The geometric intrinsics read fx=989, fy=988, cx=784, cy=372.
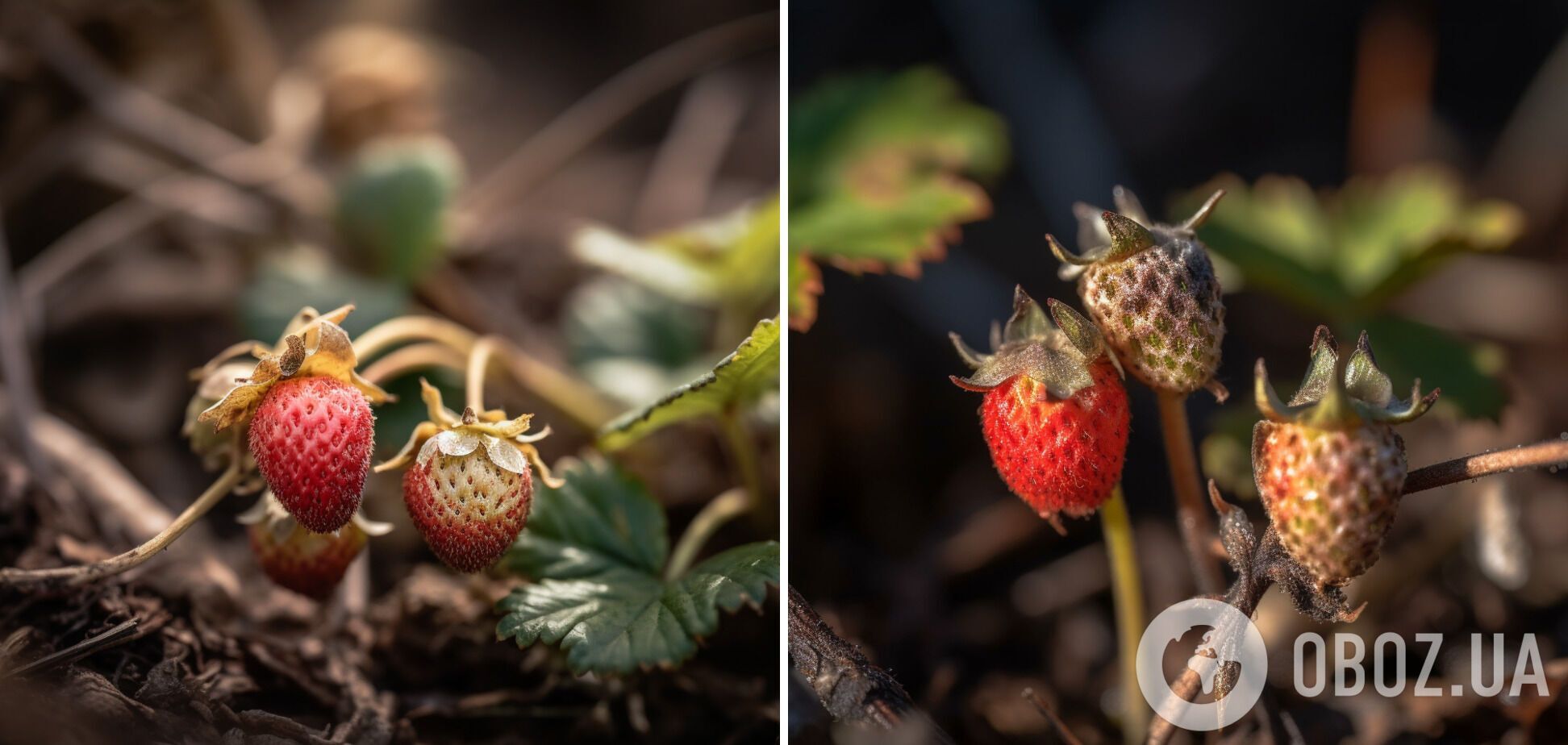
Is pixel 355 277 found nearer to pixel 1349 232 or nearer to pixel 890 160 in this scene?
pixel 890 160

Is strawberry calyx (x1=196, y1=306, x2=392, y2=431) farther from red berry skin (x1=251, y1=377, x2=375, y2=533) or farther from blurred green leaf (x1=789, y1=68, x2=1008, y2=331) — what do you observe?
blurred green leaf (x1=789, y1=68, x2=1008, y2=331)

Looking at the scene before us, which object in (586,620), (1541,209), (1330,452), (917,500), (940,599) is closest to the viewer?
(1330,452)

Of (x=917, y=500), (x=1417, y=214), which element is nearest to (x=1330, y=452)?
(x=917, y=500)

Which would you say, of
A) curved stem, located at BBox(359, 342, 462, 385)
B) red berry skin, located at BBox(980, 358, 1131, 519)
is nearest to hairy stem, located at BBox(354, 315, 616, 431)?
curved stem, located at BBox(359, 342, 462, 385)

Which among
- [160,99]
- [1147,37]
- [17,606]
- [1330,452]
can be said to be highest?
[160,99]

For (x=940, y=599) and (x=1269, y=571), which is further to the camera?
(x=940, y=599)

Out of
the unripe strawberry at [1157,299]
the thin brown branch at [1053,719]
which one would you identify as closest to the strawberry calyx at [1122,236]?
the unripe strawberry at [1157,299]

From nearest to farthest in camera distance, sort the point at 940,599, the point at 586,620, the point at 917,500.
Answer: the point at 586,620 → the point at 940,599 → the point at 917,500

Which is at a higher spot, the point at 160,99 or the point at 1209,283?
the point at 160,99

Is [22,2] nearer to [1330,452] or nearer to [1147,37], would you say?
[1147,37]
